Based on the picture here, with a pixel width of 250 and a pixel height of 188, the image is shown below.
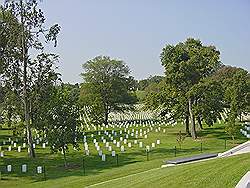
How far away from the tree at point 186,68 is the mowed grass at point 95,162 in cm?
347

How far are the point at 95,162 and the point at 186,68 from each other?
14.5 m

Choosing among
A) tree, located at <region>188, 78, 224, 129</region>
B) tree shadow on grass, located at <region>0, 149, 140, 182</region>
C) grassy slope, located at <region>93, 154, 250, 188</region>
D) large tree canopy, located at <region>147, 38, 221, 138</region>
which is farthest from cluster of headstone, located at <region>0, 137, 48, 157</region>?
grassy slope, located at <region>93, 154, 250, 188</region>

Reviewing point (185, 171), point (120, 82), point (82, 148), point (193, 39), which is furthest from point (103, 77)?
point (185, 171)

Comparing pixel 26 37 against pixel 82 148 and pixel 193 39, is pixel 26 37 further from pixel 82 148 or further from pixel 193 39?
pixel 193 39

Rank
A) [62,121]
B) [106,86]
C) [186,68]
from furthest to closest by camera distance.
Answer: [106,86], [186,68], [62,121]

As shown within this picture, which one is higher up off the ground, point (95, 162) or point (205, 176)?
point (205, 176)

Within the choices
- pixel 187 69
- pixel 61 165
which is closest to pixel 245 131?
pixel 187 69

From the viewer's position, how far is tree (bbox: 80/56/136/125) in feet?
222

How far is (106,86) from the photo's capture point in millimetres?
68688

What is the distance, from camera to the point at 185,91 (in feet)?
133

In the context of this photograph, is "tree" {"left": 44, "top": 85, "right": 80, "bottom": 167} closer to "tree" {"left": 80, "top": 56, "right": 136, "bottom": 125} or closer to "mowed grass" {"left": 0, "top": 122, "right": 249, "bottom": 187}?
"mowed grass" {"left": 0, "top": 122, "right": 249, "bottom": 187}

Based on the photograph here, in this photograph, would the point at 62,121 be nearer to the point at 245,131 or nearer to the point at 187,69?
the point at 187,69

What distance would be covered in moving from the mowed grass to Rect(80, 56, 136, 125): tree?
24.9 meters

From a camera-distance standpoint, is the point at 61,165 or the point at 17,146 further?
the point at 17,146
